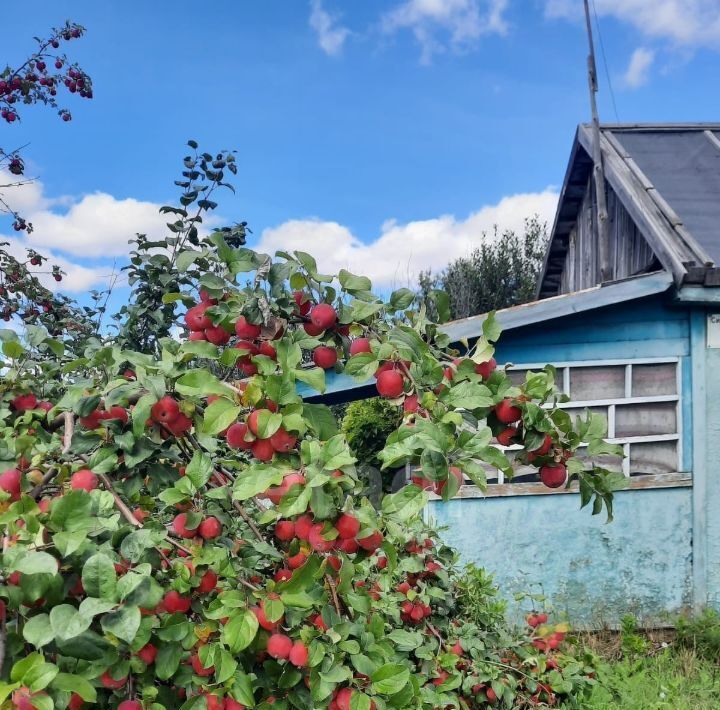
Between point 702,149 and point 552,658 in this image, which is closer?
point 552,658

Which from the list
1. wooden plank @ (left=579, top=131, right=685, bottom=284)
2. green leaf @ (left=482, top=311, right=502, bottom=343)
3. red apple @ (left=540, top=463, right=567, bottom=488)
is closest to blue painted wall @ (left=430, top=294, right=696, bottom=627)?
wooden plank @ (left=579, top=131, right=685, bottom=284)

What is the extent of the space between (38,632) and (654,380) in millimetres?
5185

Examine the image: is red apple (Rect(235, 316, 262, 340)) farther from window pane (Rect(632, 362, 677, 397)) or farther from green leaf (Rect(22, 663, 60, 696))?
window pane (Rect(632, 362, 677, 397))

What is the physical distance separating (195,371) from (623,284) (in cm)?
446

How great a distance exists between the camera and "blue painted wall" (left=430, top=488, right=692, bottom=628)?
17.1ft

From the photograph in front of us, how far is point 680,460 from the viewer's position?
534 centimetres

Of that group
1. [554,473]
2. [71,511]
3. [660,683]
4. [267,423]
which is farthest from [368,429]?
[71,511]

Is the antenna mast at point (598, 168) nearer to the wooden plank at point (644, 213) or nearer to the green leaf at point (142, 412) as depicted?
the wooden plank at point (644, 213)

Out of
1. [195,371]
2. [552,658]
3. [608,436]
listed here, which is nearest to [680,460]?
[608,436]

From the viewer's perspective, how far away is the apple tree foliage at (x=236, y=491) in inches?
41.1

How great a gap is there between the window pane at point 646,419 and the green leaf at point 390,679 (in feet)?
15.0

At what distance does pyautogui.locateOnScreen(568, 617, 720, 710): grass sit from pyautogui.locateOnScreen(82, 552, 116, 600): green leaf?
3195 mm

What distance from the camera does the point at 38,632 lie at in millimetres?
968

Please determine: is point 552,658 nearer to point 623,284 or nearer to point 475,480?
point 475,480
